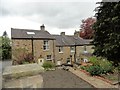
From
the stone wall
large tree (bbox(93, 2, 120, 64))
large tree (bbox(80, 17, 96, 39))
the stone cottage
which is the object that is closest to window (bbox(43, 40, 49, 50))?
the stone cottage

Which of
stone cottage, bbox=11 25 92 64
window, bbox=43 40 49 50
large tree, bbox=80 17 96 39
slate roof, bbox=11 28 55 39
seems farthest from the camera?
large tree, bbox=80 17 96 39

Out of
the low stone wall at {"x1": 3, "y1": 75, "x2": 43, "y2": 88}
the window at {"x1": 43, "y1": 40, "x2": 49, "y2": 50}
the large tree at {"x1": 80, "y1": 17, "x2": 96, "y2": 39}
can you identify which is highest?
the large tree at {"x1": 80, "y1": 17, "x2": 96, "y2": 39}

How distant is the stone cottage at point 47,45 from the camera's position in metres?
26.4

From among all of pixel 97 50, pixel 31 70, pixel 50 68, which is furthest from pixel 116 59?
pixel 31 70

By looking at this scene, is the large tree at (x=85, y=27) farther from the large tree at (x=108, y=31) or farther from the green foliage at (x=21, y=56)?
the large tree at (x=108, y=31)

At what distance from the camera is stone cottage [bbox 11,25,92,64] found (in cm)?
2642

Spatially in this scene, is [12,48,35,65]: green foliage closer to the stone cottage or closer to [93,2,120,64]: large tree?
the stone cottage

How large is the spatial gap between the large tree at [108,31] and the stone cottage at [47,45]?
11.5 meters

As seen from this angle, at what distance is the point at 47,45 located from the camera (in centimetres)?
2898

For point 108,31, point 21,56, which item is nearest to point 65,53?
point 21,56

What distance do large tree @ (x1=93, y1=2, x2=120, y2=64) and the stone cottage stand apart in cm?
1153

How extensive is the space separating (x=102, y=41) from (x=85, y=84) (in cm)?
481

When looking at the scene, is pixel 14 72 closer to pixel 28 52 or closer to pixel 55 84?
pixel 55 84

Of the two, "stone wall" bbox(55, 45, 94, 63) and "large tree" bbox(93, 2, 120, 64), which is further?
"stone wall" bbox(55, 45, 94, 63)
